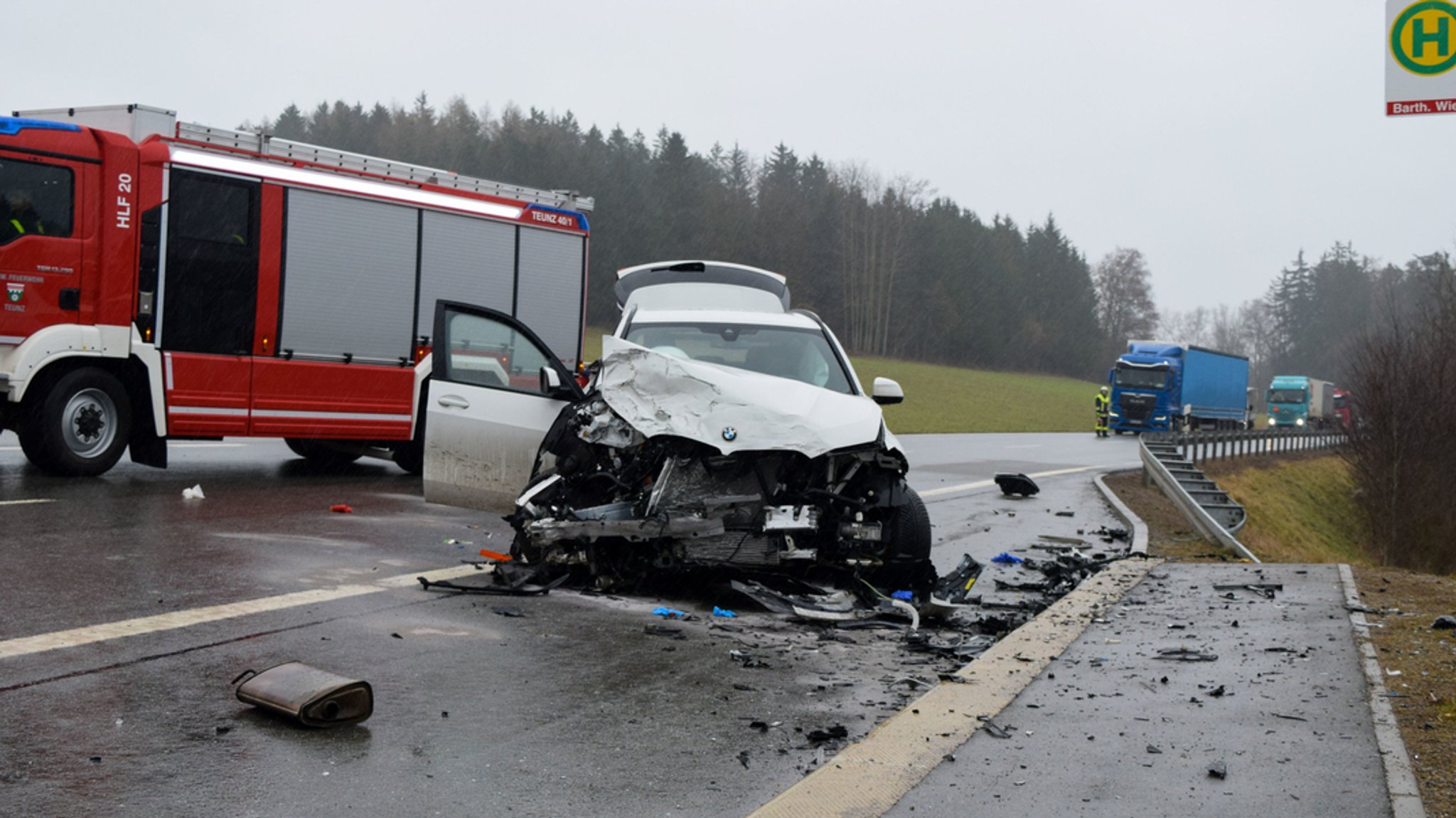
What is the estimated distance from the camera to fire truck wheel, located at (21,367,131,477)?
1129cm

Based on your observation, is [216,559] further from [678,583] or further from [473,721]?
[473,721]

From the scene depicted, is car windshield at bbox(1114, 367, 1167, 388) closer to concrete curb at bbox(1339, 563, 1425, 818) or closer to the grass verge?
the grass verge

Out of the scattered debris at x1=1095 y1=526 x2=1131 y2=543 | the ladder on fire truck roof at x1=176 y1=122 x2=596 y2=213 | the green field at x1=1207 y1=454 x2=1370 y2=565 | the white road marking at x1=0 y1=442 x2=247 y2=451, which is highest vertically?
the ladder on fire truck roof at x1=176 y1=122 x2=596 y2=213

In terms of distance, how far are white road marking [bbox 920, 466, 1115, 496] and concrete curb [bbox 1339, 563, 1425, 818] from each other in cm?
910

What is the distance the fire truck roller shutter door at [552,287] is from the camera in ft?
50.9

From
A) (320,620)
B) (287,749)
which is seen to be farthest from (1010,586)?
(287,749)

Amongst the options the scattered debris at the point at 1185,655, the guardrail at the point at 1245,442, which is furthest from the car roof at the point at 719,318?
the guardrail at the point at 1245,442

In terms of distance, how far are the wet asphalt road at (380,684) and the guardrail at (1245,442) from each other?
16.5 metres

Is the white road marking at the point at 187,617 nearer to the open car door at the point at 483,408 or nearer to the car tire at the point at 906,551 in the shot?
the open car door at the point at 483,408

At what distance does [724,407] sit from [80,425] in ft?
23.9

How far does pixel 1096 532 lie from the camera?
12578 mm

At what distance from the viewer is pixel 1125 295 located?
12725 centimetres

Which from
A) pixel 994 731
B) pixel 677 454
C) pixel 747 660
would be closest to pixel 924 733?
pixel 994 731

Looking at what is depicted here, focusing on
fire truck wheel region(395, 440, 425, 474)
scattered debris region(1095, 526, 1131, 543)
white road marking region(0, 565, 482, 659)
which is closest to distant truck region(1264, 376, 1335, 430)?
scattered debris region(1095, 526, 1131, 543)
